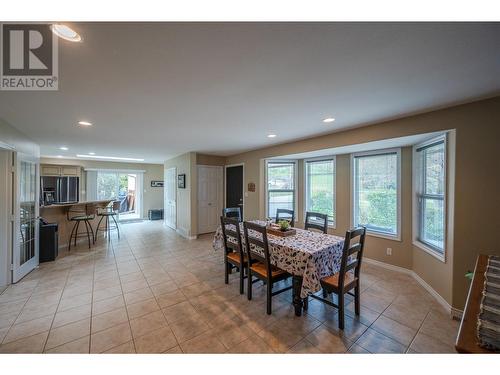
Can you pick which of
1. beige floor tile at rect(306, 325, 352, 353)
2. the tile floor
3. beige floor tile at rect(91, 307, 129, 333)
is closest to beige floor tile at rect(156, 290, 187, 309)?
the tile floor

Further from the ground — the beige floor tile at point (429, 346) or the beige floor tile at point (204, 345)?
the beige floor tile at point (204, 345)

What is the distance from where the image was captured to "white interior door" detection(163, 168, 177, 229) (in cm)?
635

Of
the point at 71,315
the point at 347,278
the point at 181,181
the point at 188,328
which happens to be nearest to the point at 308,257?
the point at 347,278

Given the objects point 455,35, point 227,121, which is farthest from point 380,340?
point 227,121

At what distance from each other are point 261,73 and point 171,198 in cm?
593

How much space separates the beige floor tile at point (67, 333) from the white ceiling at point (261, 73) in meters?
2.31

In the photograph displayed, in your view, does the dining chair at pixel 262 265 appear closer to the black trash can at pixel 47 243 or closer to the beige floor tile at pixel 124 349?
the beige floor tile at pixel 124 349

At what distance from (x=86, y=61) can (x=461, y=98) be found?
336cm

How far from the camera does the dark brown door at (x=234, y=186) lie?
567cm

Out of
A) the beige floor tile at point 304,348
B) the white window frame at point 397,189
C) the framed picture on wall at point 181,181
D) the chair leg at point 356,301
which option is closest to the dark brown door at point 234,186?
the framed picture on wall at point 181,181

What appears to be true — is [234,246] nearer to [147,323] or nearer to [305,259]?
[305,259]

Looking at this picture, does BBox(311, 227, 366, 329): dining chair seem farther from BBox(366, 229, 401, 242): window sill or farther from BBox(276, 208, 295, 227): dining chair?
BBox(366, 229, 401, 242): window sill

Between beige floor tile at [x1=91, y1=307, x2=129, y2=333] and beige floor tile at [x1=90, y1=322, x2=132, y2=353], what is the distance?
2.7 inches
